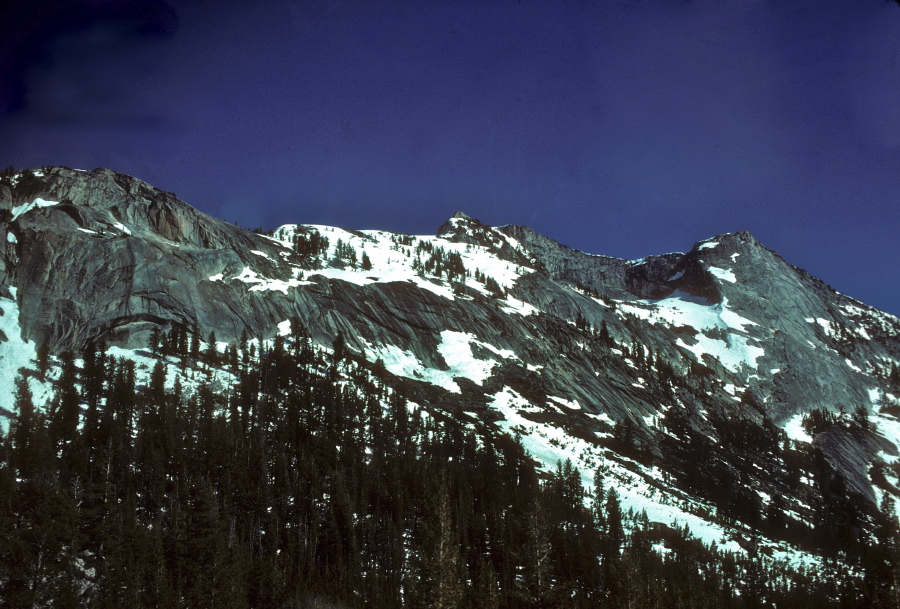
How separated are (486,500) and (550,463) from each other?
4072cm

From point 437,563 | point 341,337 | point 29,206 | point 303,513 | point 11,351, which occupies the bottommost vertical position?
point 437,563

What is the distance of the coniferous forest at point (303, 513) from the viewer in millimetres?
53562

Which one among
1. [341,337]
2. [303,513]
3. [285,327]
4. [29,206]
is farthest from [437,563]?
[29,206]

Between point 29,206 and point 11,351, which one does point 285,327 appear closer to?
point 11,351

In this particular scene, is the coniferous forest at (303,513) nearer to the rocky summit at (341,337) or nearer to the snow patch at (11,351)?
A: the snow patch at (11,351)

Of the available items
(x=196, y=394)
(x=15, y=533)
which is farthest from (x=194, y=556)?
(x=196, y=394)

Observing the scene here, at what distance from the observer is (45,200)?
16925 cm

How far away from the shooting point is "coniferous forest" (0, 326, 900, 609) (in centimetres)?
5356

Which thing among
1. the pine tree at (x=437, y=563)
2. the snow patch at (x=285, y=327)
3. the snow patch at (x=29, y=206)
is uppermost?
the snow patch at (x=29, y=206)

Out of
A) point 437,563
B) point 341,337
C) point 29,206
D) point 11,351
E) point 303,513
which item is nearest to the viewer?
point 437,563

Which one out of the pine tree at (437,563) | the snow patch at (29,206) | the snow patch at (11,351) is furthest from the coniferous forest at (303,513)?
the snow patch at (29,206)

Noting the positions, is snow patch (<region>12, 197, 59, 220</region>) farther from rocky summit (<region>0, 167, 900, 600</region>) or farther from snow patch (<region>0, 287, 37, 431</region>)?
snow patch (<region>0, 287, 37, 431</region>)

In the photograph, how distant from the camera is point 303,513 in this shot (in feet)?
281

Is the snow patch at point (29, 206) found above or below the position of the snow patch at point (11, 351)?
above
